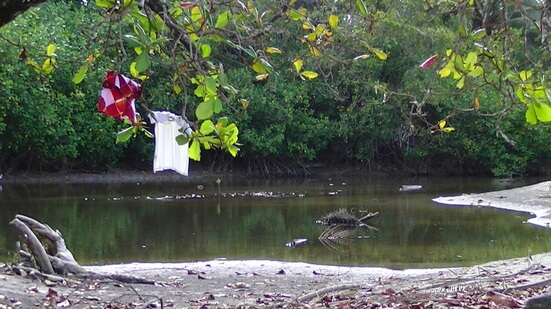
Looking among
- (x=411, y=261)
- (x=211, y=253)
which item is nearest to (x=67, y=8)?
(x=211, y=253)

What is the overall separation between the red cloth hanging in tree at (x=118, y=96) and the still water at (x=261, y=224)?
27.0 feet

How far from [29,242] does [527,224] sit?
10.9 meters

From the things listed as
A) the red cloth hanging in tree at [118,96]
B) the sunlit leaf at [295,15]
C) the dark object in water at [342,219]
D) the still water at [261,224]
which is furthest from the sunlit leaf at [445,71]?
the dark object in water at [342,219]

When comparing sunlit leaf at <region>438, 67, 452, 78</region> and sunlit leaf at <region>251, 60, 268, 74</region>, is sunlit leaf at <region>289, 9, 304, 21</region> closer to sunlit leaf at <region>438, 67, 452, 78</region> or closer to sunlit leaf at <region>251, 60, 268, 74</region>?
sunlit leaf at <region>251, 60, 268, 74</region>

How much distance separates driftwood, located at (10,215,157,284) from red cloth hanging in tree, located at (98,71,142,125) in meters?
4.05

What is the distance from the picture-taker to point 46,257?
8422 mm

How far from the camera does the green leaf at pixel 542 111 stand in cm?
387

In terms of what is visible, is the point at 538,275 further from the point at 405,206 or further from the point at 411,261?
the point at 405,206

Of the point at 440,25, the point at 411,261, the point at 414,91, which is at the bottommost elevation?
the point at 411,261

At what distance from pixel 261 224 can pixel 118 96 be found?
12.6 meters

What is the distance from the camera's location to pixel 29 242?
834 centimetres

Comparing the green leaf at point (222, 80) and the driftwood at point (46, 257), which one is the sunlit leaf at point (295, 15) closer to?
the green leaf at point (222, 80)

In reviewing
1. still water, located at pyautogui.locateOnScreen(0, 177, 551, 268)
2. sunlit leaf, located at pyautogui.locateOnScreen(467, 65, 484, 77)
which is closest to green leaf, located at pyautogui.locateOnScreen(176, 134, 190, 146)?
sunlit leaf, located at pyautogui.locateOnScreen(467, 65, 484, 77)

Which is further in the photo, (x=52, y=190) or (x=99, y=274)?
(x=52, y=190)
